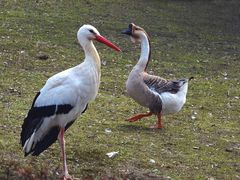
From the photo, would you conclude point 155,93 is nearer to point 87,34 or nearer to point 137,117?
point 137,117

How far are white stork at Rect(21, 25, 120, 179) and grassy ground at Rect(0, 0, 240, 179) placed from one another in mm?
266

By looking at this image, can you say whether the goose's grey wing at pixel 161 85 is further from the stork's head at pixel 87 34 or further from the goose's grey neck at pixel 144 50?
the stork's head at pixel 87 34

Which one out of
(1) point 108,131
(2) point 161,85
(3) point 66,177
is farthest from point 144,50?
(3) point 66,177

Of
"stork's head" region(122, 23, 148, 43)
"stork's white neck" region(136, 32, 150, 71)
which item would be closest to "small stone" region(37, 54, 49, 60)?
"stork's head" region(122, 23, 148, 43)

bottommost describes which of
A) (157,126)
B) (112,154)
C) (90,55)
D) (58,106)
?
(157,126)

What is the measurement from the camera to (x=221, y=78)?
13016 mm

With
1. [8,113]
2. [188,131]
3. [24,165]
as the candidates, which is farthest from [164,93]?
[24,165]

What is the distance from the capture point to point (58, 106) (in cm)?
713

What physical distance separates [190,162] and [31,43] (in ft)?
20.6

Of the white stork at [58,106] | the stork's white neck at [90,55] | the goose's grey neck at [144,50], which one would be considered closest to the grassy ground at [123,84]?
the white stork at [58,106]

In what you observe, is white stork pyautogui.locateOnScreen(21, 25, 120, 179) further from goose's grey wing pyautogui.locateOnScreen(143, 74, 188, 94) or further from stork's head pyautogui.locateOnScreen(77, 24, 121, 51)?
goose's grey wing pyautogui.locateOnScreen(143, 74, 188, 94)

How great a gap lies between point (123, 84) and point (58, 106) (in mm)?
4652

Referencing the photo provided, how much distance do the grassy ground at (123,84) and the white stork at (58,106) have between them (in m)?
0.27

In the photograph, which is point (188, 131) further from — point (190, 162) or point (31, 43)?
point (31, 43)
